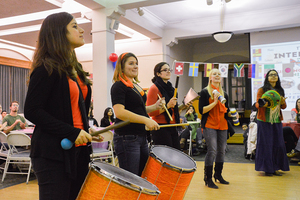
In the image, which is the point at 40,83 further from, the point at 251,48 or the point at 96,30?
the point at 251,48

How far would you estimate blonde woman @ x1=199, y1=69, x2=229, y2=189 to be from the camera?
306 cm

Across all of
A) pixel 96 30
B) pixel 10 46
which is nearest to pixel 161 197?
pixel 96 30

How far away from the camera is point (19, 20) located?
6.61 meters

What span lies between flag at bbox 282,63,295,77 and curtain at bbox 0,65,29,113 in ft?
26.1

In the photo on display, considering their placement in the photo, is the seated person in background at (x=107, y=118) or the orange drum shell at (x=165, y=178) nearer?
the orange drum shell at (x=165, y=178)

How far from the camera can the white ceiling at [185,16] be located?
5781mm

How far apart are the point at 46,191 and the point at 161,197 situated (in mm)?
857

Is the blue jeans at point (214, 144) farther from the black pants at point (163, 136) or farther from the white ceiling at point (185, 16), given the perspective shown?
the white ceiling at point (185, 16)

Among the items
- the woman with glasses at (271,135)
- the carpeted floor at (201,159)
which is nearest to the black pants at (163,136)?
the woman with glasses at (271,135)

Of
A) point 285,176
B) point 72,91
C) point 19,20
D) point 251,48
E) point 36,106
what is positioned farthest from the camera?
point 251,48

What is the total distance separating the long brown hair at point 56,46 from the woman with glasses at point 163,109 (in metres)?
1.24

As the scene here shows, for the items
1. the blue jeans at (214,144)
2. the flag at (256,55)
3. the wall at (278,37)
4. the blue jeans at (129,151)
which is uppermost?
the wall at (278,37)

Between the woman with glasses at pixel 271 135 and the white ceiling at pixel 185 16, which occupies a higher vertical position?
the white ceiling at pixel 185 16

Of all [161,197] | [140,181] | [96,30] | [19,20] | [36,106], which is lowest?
[161,197]
